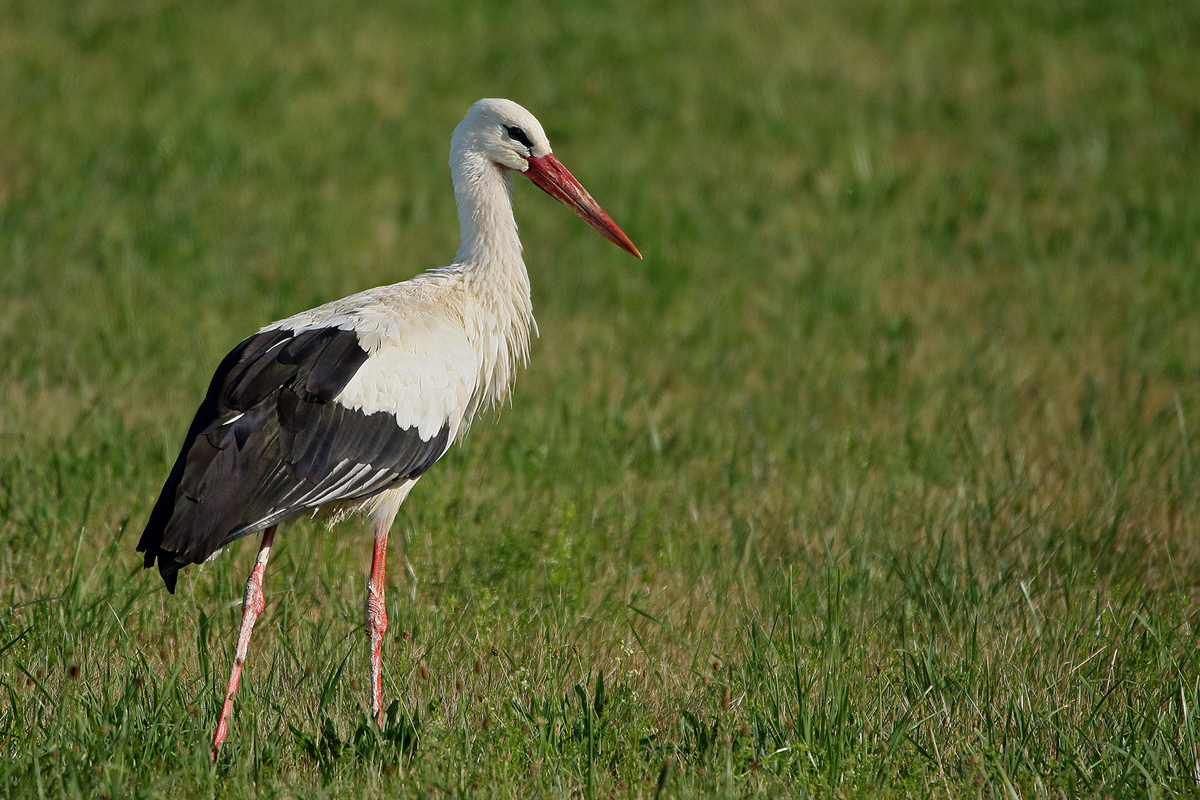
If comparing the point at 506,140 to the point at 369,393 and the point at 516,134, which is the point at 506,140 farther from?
the point at 369,393

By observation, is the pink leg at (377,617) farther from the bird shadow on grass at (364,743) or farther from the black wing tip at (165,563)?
the black wing tip at (165,563)

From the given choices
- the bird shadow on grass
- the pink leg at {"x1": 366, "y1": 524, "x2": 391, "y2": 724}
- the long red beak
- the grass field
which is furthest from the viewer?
the long red beak

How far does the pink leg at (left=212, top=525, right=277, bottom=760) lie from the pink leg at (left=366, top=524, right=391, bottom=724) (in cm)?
38

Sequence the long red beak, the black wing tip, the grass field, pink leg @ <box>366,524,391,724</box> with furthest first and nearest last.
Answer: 1. the long red beak
2. pink leg @ <box>366,524,391,724</box>
3. the black wing tip
4. the grass field

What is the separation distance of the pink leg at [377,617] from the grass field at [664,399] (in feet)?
0.35

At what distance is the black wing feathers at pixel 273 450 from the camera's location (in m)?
3.51

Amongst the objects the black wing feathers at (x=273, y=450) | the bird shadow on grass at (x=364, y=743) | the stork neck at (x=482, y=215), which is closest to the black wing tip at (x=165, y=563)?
the black wing feathers at (x=273, y=450)

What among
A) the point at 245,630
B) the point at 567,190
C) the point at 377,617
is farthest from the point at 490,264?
the point at 245,630

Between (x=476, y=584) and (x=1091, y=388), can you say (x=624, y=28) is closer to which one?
(x=1091, y=388)

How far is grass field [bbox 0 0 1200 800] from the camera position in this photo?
3.32 metres

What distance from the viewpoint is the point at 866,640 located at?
409 cm

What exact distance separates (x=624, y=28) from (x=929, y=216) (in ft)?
14.3

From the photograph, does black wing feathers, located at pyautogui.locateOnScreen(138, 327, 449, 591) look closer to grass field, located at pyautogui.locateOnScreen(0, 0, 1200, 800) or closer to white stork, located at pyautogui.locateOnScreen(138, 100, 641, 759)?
white stork, located at pyautogui.locateOnScreen(138, 100, 641, 759)

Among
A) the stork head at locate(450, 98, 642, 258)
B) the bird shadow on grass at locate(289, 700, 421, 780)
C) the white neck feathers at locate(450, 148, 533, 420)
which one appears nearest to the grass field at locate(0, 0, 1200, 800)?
the bird shadow on grass at locate(289, 700, 421, 780)
